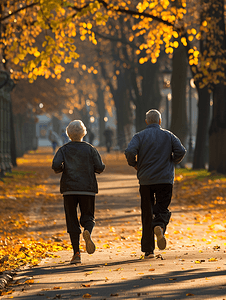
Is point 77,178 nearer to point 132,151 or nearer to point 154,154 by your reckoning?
point 132,151

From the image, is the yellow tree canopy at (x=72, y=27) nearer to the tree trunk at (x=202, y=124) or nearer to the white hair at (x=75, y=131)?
the tree trunk at (x=202, y=124)

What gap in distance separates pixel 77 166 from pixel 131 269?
1475 millimetres

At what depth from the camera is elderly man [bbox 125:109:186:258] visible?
7.05m

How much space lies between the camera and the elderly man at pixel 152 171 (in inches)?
278

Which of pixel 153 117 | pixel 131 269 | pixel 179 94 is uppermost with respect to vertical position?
pixel 179 94

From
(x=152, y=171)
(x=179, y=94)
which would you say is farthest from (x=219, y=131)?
(x=152, y=171)

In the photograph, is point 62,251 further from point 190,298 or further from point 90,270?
point 190,298

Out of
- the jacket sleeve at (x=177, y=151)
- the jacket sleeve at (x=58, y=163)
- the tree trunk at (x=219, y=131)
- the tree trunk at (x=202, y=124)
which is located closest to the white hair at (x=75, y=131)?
the jacket sleeve at (x=58, y=163)

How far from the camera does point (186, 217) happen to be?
11.9 metres

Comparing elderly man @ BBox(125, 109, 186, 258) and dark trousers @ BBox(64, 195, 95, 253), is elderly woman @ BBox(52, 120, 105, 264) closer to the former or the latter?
dark trousers @ BBox(64, 195, 95, 253)

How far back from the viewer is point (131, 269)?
6.32 meters

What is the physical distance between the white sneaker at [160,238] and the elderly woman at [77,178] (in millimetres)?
780

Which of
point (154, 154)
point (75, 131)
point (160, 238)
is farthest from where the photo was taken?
point (75, 131)

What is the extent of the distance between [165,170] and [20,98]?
27.7m
